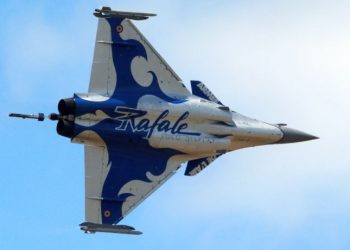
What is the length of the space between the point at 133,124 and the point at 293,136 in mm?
5924

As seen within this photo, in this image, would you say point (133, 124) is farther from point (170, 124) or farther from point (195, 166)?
point (195, 166)

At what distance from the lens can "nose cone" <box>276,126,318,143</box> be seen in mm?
64250

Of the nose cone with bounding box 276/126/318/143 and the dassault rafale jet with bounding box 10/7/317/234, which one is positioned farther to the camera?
the nose cone with bounding box 276/126/318/143

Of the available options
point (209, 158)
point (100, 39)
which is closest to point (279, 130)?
point (209, 158)

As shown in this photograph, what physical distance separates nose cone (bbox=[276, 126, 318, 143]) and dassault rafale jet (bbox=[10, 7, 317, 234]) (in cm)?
92

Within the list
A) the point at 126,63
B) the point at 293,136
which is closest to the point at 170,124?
the point at 126,63

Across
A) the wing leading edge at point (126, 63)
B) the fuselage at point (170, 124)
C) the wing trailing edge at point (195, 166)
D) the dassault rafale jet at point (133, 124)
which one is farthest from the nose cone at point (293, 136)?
the wing leading edge at point (126, 63)

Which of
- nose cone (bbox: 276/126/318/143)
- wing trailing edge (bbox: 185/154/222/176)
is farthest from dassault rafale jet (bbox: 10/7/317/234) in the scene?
nose cone (bbox: 276/126/318/143)

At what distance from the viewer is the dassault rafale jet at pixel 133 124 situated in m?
61.2

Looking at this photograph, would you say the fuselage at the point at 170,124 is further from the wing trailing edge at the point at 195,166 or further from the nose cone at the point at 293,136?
the nose cone at the point at 293,136

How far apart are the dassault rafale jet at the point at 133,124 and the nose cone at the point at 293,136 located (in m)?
0.92

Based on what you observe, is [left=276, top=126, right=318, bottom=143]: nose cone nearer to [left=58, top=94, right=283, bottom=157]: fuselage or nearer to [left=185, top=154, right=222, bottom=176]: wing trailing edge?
[left=58, top=94, right=283, bottom=157]: fuselage

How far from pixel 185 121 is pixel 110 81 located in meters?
2.65

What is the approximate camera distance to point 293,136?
64.6 metres
